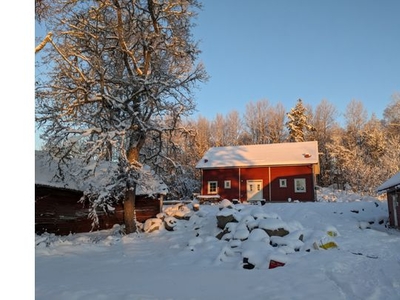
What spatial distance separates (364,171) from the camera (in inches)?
1339

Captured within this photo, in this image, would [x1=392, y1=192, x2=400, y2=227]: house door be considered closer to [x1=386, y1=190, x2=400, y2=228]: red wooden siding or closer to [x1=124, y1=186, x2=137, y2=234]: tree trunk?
[x1=386, y1=190, x2=400, y2=228]: red wooden siding

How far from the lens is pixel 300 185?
2795cm

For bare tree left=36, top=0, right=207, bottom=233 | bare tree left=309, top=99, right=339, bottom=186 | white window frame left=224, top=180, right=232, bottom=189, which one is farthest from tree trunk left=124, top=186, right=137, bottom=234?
bare tree left=309, top=99, right=339, bottom=186

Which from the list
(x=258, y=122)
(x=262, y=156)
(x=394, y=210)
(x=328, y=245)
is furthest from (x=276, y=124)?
(x=328, y=245)

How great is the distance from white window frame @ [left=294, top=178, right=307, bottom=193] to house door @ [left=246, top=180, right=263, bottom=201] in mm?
2866

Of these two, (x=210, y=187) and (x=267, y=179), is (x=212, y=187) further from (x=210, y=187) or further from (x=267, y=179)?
(x=267, y=179)

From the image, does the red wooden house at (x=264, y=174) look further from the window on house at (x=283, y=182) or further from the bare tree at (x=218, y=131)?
the bare tree at (x=218, y=131)

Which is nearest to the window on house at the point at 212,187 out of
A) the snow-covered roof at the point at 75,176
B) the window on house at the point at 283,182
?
the window on house at the point at 283,182

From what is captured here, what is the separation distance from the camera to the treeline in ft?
112

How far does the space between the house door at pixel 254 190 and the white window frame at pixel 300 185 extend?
2.87 m

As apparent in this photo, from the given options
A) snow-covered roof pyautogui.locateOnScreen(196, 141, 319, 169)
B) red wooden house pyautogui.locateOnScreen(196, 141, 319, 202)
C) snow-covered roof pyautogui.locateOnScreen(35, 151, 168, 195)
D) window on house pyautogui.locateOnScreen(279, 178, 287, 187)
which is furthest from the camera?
snow-covered roof pyautogui.locateOnScreen(196, 141, 319, 169)

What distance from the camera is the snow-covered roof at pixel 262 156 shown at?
2864cm
